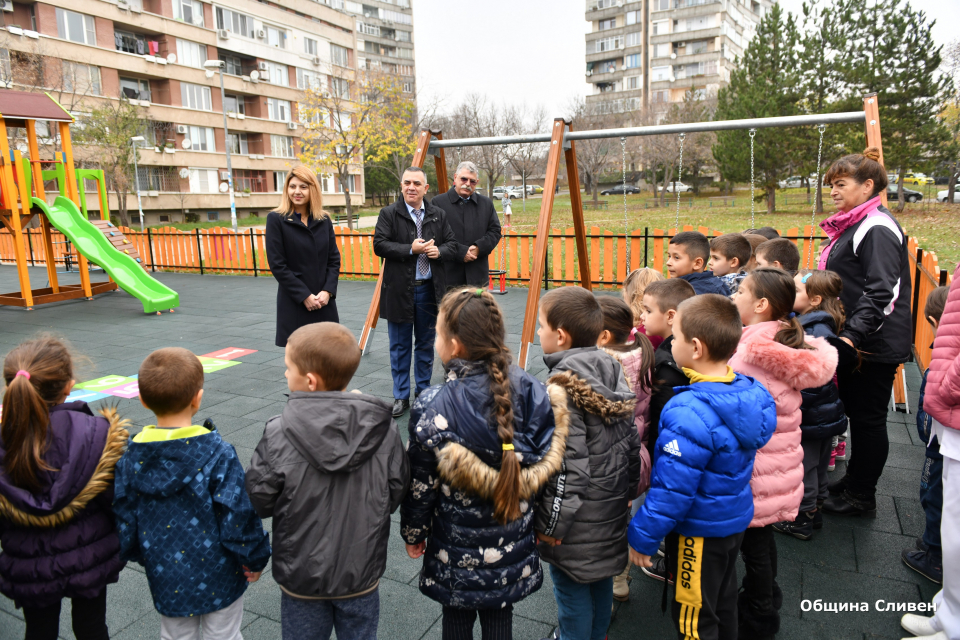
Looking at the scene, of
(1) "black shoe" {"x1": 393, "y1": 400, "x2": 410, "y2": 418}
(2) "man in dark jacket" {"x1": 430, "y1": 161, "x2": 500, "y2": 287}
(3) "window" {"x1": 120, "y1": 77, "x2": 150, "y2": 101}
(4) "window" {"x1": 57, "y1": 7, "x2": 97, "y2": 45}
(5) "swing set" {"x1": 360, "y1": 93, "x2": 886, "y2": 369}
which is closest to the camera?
(1) "black shoe" {"x1": 393, "y1": 400, "x2": 410, "y2": 418}

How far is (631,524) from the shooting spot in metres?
2.03

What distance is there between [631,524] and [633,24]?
72.3m

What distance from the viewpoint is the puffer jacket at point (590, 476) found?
77.9 inches

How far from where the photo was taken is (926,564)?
2756 millimetres

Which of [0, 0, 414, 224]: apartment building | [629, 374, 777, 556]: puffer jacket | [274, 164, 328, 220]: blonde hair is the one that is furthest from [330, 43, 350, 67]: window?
[629, 374, 777, 556]: puffer jacket

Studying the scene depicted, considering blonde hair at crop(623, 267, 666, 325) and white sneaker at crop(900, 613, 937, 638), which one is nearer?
white sneaker at crop(900, 613, 937, 638)

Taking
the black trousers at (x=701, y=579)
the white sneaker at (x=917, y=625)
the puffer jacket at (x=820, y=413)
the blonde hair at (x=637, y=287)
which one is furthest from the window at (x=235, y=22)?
the white sneaker at (x=917, y=625)

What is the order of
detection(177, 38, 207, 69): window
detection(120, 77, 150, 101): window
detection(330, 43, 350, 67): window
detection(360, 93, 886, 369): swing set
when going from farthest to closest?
1. detection(330, 43, 350, 67): window
2. detection(177, 38, 207, 69): window
3. detection(120, 77, 150, 101): window
4. detection(360, 93, 886, 369): swing set

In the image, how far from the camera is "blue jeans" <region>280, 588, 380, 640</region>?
1.89 meters

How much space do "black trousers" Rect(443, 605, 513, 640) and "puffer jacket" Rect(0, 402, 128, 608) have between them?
3.67 feet

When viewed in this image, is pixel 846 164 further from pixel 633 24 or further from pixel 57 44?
pixel 633 24

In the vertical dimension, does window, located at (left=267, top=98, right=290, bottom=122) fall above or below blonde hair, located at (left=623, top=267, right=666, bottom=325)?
above

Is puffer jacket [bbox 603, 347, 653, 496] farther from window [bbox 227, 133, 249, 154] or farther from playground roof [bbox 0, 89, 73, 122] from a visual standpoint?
window [bbox 227, 133, 249, 154]

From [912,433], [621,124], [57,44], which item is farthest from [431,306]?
[621,124]
